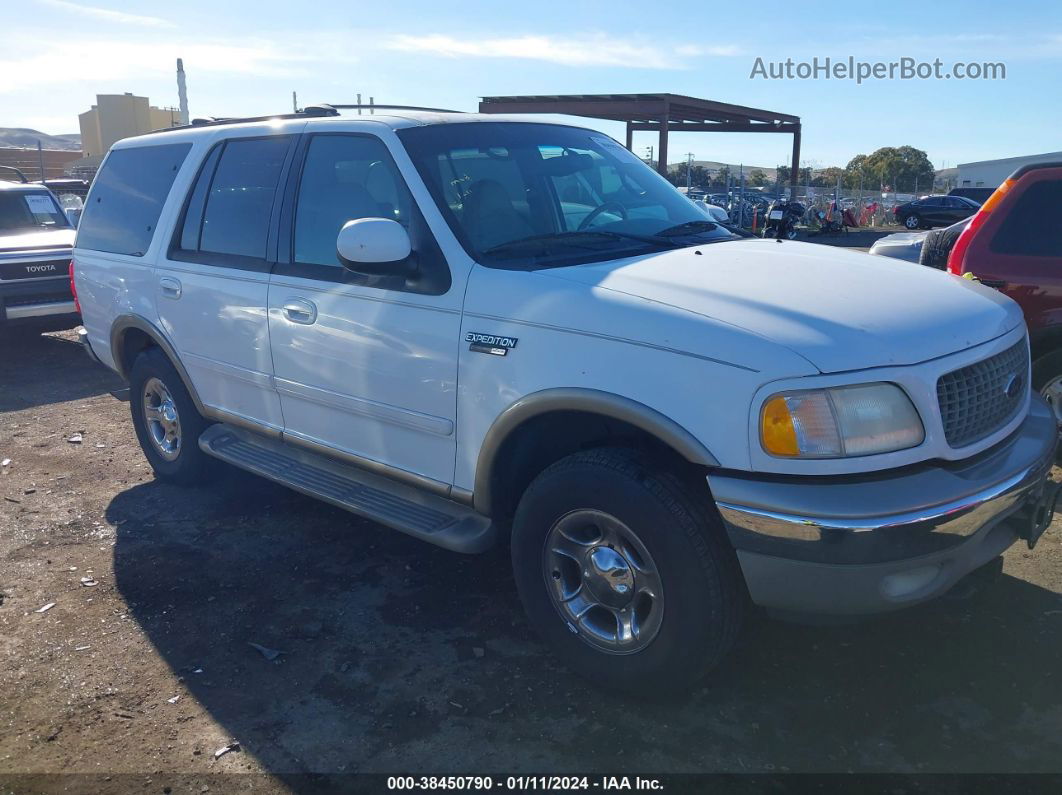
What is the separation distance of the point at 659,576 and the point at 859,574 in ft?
2.07

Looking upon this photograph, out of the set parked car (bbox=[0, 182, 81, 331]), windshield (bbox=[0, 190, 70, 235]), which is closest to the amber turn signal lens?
parked car (bbox=[0, 182, 81, 331])

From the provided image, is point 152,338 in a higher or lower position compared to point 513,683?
higher

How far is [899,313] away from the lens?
2.97 metres

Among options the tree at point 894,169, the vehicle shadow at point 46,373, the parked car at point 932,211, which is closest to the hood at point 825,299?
the vehicle shadow at point 46,373

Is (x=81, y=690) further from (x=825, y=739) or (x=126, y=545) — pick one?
(x=825, y=739)

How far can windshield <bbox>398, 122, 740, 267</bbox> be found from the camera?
359 cm

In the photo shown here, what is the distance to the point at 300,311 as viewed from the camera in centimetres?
402

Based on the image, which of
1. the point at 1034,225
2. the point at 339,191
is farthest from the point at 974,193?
the point at 339,191

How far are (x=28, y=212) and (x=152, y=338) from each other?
6951mm

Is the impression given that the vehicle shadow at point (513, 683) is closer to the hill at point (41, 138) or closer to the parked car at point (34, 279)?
the parked car at point (34, 279)

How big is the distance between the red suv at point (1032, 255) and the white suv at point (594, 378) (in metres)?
1.92

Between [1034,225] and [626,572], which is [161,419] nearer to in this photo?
[626,572]

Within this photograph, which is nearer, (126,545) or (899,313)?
(899,313)

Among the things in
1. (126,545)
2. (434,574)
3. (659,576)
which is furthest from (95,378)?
(659,576)
